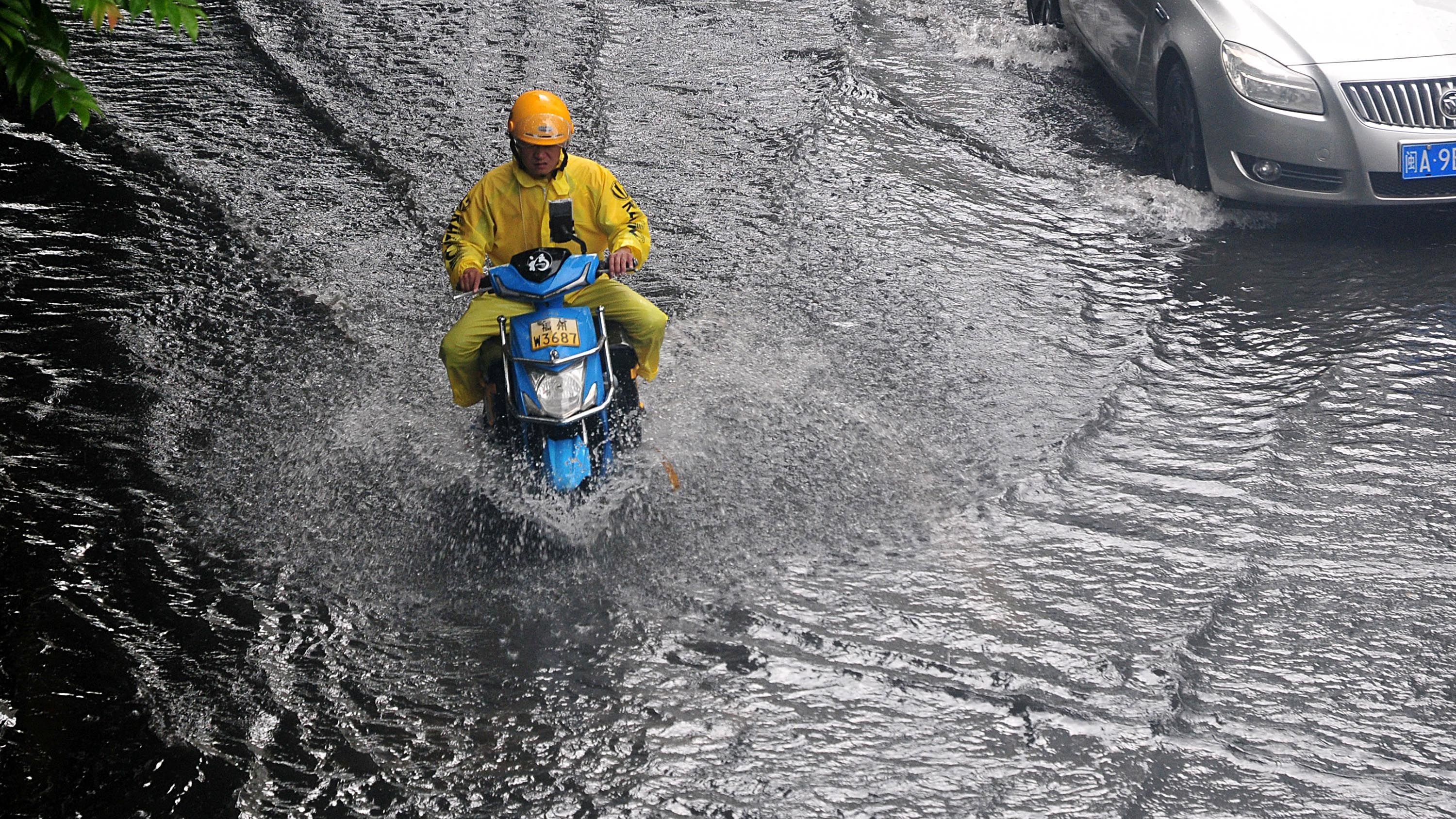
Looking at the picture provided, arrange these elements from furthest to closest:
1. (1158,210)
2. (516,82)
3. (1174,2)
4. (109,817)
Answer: (516,82) → (1174,2) → (1158,210) → (109,817)

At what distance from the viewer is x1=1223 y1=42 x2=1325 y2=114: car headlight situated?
7477mm

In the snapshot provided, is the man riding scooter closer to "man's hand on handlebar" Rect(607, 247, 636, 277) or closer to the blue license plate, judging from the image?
"man's hand on handlebar" Rect(607, 247, 636, 277)

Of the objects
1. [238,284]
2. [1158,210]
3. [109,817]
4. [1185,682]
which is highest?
[1158,210]

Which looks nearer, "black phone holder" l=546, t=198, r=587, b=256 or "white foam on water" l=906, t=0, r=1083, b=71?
"black phone holder" l=546, t=198, r=587, b=256

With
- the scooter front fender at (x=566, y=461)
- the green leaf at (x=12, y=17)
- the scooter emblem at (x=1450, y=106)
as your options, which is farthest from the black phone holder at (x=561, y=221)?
the scooter emblem at (x=1450, y=106)

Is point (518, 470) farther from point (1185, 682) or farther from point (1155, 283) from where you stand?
point (1155, 283)

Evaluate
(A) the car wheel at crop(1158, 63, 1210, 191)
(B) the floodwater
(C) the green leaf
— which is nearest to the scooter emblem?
(B) the floodwater

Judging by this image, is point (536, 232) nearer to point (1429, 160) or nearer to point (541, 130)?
point (541, 130)

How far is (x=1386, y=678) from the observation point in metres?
4.42

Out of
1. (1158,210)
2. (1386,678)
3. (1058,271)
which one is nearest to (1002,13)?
(1158,210)

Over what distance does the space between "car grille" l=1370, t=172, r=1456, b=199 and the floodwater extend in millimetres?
320

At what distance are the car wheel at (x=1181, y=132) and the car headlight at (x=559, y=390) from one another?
4.60 metres

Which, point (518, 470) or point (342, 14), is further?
point (342, 14)

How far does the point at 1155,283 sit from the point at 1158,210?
3.40ft
